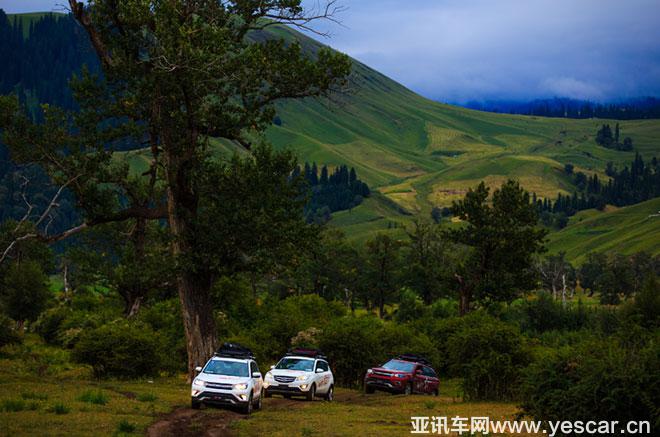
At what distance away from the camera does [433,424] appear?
884 inches

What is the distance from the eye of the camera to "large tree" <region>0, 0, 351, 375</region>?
30078 mm

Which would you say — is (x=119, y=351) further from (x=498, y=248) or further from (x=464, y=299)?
(x=498, y=248)

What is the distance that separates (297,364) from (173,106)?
11.8 metres

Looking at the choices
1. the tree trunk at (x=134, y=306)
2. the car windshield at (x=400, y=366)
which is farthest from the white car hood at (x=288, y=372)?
the tree trunk at (x=134, y=306)

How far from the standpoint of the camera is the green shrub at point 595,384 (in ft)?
54.2

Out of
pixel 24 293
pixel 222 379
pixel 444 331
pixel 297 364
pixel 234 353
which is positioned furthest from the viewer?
pixel 24 293

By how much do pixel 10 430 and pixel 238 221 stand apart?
49.9ft

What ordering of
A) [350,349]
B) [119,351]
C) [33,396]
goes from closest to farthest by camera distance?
[33,396]
[119,351]
[350,349]

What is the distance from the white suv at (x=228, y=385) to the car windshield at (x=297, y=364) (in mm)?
4632

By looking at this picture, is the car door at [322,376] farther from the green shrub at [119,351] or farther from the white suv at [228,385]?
the green shrub at [119,351]

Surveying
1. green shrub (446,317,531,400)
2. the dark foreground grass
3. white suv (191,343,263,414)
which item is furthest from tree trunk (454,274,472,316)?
white suv (191,343,263,414)

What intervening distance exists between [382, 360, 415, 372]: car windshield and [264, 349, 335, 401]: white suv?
4777mm

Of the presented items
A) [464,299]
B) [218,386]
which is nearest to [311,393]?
[218,386]

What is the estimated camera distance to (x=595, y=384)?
678 inches
